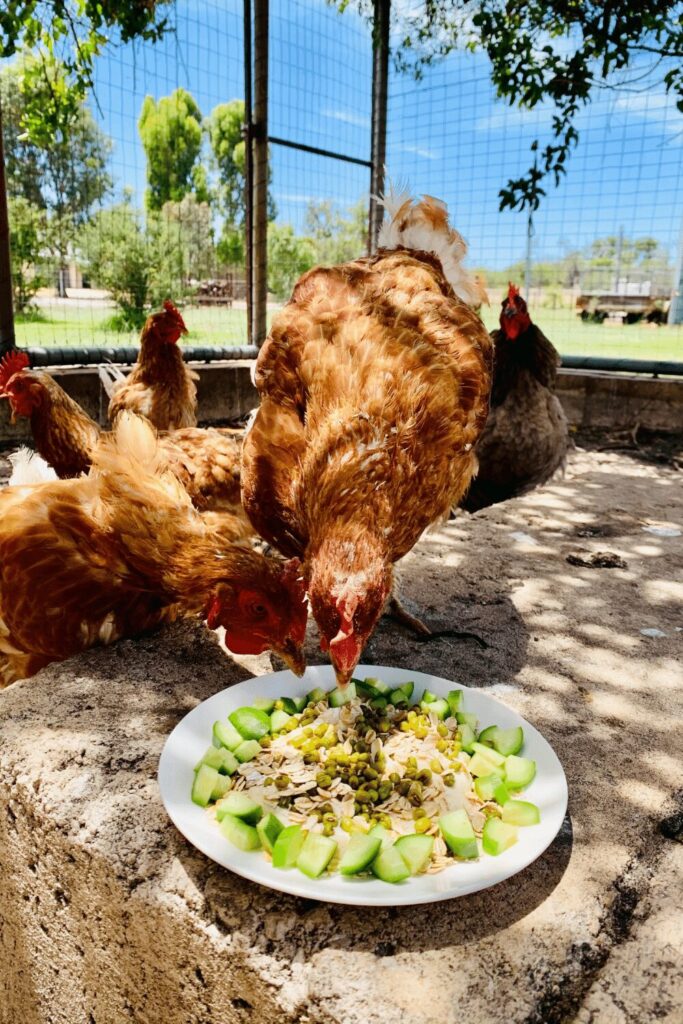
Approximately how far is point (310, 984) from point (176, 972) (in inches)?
9.7

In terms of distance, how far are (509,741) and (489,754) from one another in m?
0.06

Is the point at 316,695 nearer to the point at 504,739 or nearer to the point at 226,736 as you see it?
the point at 226,736

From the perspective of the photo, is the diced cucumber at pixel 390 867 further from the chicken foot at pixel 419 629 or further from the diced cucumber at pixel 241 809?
the chicken foot at pixel 419 629

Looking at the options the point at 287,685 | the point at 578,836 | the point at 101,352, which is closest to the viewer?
the point at 578,836

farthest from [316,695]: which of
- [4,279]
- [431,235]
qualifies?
[4,279]

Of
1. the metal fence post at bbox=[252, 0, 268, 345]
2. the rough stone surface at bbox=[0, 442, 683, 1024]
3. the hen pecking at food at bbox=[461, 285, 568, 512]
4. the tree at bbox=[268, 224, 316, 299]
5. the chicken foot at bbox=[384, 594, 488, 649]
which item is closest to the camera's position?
the rough stone surface at bbox=[0, 442, 683, 1024]

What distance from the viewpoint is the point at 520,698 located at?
5.07ft

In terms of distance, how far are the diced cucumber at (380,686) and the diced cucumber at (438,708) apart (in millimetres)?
91

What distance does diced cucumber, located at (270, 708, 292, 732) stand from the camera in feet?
4.13

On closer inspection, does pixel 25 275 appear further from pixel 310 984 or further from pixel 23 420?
pixel 310 984

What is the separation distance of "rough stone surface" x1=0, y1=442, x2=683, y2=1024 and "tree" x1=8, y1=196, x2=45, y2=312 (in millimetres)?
3621

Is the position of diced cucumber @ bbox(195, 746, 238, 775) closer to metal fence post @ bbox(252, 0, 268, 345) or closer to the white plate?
the white plate

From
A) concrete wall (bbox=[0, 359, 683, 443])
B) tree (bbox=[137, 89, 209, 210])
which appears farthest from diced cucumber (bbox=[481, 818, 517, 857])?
tree (bbox=[137, 89, 209, 210])

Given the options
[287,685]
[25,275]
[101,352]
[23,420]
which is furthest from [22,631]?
[25,275]
